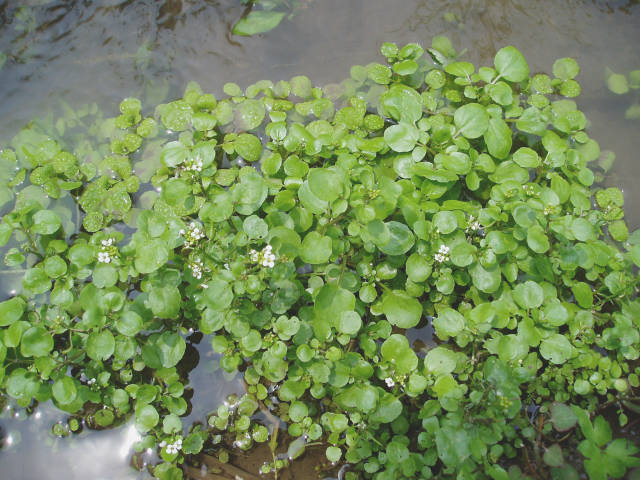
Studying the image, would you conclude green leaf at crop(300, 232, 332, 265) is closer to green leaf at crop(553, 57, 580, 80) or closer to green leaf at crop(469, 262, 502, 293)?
green leaf at crop(469, 262, 502, 293)

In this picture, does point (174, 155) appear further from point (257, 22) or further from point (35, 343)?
point (257, 22)

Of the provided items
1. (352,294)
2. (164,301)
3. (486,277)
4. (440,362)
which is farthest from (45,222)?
(486,277)

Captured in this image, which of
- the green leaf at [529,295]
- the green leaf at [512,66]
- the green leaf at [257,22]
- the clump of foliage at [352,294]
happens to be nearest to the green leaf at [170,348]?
the clump of foliage at [352,294]

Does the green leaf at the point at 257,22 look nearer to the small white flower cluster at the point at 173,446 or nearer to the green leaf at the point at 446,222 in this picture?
the green leaf at the point at 446,222

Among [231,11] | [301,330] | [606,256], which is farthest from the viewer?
[231,11]

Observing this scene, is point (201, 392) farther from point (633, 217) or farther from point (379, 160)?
point (633, 217)

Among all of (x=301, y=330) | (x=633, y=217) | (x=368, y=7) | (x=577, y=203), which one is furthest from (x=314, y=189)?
(x=633, y=217)
